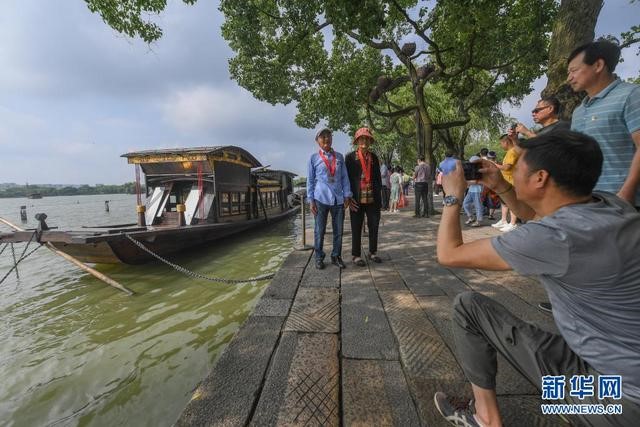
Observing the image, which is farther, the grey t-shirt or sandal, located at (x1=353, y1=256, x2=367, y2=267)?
sandal, located at (x1=353, y1=256, x2=367, y2=267)

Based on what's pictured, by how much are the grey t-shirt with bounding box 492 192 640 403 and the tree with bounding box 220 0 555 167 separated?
6.28 m

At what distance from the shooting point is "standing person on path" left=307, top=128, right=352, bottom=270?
14.2 feet

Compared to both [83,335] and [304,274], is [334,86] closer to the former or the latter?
[304,274]

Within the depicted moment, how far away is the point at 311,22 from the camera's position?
8.15 m

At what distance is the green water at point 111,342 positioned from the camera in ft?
8.53

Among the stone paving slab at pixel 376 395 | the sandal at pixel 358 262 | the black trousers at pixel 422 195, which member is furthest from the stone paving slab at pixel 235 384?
the black trousers at pixel 422 195

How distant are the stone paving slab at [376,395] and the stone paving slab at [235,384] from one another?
22.1 inches

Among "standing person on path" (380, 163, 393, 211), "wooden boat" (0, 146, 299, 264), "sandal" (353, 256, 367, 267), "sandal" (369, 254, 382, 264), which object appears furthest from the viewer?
"standing person on path" (380, 163, 393, 211)

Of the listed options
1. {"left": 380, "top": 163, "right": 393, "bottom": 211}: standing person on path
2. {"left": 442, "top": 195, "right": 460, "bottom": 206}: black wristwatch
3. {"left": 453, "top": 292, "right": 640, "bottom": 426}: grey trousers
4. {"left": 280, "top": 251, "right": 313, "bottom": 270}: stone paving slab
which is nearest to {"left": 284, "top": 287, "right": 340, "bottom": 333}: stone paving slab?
{"left": 280, "top": 251, "right": 313, "bottom": 270}: stone paving slab

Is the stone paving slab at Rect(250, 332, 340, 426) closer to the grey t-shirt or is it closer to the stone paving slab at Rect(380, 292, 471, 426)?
the stone paving slab at Rect(380, 292, 471, 426)

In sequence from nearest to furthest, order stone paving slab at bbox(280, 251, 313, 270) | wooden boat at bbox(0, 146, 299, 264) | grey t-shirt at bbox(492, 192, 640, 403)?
grey t-shirt at bbox(492, 192, 640, 403), stone paving slab at bbox(280, 251, 313, 270), wooden boat at bbox(0, 146, 299, 264)

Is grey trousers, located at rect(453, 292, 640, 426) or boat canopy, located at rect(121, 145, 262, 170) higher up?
boat canopy, located at rect(121, 145, 262, 170)

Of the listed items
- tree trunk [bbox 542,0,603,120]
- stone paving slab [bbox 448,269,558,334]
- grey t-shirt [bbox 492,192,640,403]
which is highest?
tree trunk [bbox 542,0,603,120]

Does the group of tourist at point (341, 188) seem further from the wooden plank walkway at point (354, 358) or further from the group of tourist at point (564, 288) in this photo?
the group of tourist at point (564, 288)
